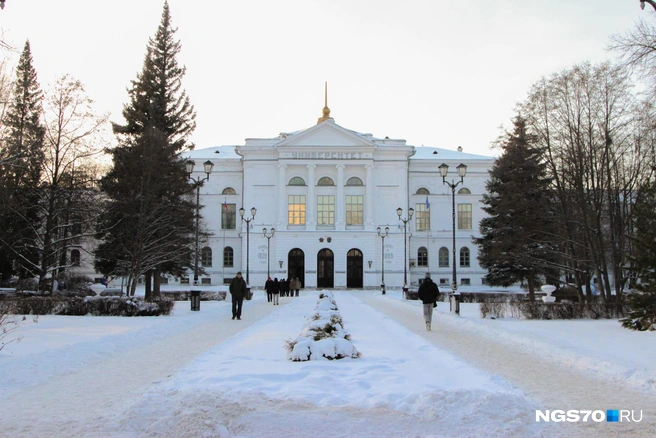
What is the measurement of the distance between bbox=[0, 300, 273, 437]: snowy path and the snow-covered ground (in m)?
0.02

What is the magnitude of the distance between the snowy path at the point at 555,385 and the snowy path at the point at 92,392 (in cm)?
573

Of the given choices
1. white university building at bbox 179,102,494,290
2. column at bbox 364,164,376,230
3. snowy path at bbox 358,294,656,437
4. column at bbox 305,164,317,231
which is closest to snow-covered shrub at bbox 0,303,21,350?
snowy path at bbox 358,294,656,437

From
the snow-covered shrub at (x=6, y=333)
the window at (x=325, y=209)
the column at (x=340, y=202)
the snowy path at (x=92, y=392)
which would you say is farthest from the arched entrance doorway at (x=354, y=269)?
the snow-covered shrub at (x=6, y=333)

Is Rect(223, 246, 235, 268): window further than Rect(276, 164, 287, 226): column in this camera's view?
Yes

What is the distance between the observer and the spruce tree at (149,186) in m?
27.7

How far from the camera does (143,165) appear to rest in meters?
28.2

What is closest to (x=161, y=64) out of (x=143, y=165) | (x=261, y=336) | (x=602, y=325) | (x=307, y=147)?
(x=143, y=165)

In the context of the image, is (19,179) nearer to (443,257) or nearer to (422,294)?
(422,294)

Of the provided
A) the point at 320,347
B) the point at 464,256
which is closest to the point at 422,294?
the point at 320,347

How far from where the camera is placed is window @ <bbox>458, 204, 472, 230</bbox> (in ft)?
Result: 216

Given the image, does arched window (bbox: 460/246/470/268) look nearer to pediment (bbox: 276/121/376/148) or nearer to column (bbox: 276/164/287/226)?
pediment (bbox: 276/121/376/148)

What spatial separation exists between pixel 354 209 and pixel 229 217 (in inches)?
582

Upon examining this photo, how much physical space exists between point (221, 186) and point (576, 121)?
159 feet

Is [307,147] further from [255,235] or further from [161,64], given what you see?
[161,64]
